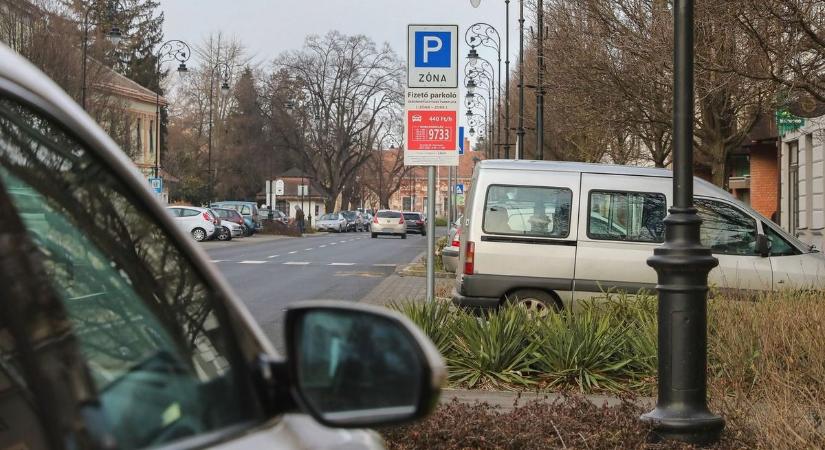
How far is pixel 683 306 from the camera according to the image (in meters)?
6.13

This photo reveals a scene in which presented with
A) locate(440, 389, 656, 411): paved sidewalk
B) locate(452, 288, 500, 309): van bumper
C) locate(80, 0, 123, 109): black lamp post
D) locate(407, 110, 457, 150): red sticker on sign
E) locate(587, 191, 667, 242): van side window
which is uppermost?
locate(80, 0, 123, 109): black lamp post

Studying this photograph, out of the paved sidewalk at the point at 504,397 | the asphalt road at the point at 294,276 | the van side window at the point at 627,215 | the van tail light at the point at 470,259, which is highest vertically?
the van side window at the point at 627,215

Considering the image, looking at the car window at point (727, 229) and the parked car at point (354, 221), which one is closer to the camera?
the car window at point (727, 229)

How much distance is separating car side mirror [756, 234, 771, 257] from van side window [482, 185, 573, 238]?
199 centimetres

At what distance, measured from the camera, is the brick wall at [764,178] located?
114 feet

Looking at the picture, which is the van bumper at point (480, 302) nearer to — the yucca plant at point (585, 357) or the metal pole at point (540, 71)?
the yucca plant at point (585, 357)

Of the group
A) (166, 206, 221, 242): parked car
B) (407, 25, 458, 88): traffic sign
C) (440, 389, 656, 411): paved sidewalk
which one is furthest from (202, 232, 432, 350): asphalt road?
(166, 206, 221, 242): parked car

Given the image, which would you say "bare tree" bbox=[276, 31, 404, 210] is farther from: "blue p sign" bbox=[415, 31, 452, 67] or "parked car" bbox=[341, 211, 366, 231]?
"blue p sign" bbox=[415, 31, 452, 67]

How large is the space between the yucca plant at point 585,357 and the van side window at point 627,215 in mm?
3381

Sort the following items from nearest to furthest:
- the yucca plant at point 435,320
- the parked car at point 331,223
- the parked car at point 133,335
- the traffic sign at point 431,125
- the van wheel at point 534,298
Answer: the parked car at point 133,335 → the yucca plant at point 435,320 → the traffic sign at point 431,125 → the van wheel at point 534,298 → the parked car at point 331,223

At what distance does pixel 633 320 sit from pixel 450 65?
343 cm

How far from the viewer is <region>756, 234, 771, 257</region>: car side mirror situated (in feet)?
40.5

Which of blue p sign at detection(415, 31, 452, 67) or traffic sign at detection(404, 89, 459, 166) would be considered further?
traffic sign at detection(404, 89, 459, 166)

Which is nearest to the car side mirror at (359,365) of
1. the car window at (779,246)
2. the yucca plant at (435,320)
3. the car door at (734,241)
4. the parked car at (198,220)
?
the yucca plant at (435,320)
